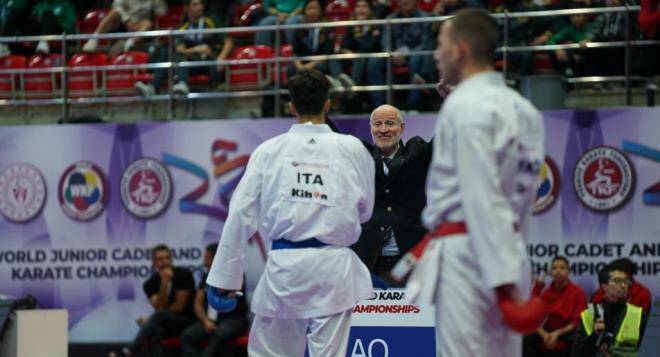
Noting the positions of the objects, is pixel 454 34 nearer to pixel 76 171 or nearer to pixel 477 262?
pixel 477 262

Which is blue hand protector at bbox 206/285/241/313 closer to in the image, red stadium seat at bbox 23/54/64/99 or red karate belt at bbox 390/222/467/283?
red karate belt at bbox 390/222/467/283

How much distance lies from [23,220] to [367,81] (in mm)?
4727

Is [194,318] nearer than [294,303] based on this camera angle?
No

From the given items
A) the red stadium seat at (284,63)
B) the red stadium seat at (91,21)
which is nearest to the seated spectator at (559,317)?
the red stadium seat at (284,63)

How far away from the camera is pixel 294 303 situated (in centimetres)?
714

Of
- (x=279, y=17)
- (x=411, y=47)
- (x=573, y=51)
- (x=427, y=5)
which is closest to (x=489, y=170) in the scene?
(x=573, y=51)

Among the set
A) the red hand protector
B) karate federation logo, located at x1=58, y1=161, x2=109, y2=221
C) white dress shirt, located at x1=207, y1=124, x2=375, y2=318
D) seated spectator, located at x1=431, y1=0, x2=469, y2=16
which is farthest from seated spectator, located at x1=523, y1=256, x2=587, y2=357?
the red hand protector

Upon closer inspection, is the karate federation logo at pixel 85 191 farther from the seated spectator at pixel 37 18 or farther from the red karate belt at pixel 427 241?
the red karate belt at pixel 427 241

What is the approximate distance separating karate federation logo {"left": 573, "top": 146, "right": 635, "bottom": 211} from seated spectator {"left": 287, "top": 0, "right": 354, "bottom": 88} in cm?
302

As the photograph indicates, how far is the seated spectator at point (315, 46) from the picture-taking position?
15.1 metres

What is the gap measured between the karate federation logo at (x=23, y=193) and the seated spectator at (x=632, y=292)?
280 inches

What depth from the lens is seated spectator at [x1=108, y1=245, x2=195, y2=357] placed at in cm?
1479

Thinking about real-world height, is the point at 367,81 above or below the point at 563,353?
above

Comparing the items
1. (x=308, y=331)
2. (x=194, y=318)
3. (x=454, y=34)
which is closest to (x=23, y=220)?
(x=194, y=318)
